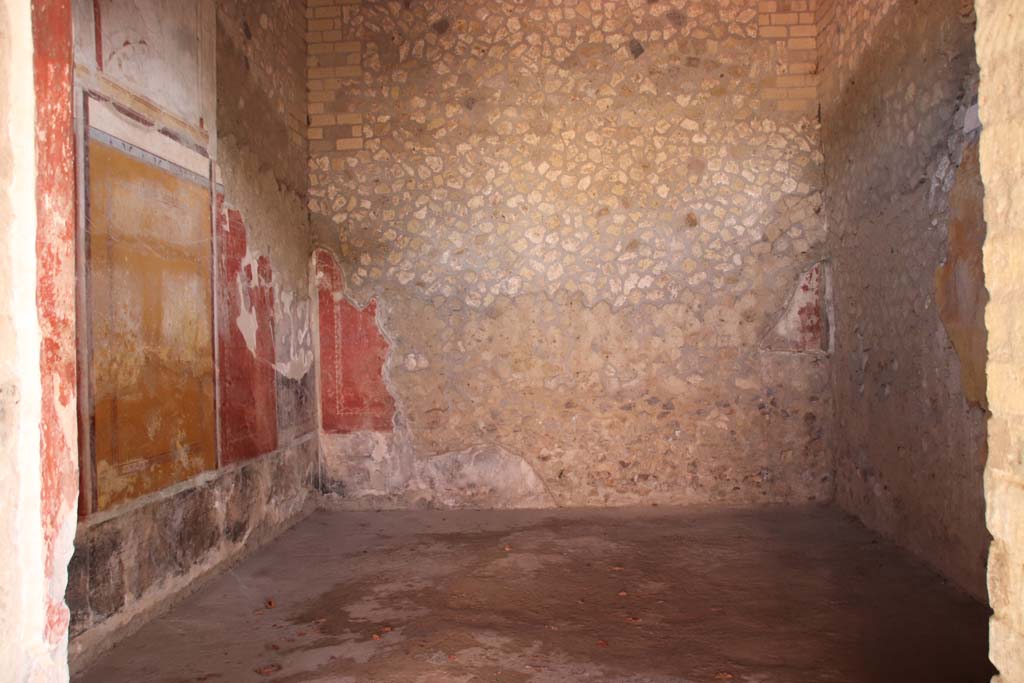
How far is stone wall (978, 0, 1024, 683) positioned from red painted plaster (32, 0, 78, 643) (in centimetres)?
154

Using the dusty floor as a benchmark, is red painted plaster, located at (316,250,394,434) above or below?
above

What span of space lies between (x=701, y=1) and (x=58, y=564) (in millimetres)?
4821

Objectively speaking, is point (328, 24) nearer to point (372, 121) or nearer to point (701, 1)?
point (372, 121)

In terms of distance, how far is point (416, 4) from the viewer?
15.7 feet

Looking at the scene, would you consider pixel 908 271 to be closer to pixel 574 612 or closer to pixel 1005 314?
pixel 574 612

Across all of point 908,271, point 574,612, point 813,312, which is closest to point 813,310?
point 813,312

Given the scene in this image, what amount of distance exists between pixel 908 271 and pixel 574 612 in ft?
7.66

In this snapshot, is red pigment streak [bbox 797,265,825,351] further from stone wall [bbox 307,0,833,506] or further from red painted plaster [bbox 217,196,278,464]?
red painted plaster [bbox 217,196,278,464]

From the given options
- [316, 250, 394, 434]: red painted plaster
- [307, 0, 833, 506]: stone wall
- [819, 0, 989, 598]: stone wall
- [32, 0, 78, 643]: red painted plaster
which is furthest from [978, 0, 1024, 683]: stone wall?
[316, 250, 394, 434]: red painted plaster

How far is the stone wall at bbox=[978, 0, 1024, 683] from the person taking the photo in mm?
1093

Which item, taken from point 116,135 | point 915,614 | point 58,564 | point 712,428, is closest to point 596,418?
point 712,428

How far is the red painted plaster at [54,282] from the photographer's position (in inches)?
46.6

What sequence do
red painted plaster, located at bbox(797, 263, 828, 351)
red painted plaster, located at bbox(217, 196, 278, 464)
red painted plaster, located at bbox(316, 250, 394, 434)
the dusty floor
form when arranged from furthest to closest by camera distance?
1. red painted plaster, located at bbox(316, 250, 394, 434)
2. red painted plaster, located at bbox(797, 263, 828, 351)
3. red painted plaster, located at bbox(217, 196, 278, 464)
4. the dusty floor

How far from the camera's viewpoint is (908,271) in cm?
354
